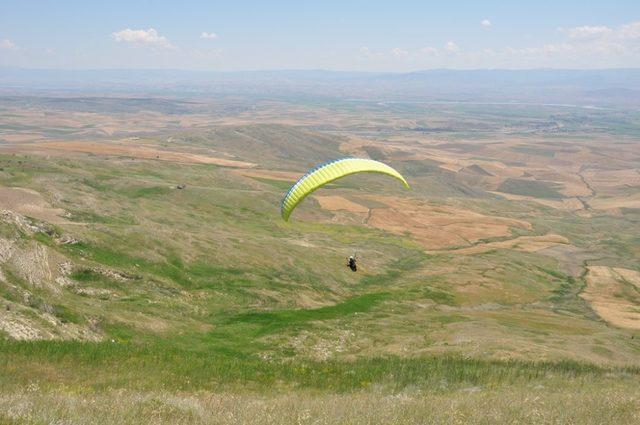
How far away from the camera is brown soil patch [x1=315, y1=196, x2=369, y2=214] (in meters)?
113

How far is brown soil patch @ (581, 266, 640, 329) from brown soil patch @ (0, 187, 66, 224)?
61744mm

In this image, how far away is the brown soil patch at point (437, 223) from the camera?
101 metres

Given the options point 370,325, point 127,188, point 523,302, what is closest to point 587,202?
point 523,302

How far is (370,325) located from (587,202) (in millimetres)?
157124

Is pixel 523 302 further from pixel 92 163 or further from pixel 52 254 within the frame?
pixel 92 163

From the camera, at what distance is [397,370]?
86.9 feet

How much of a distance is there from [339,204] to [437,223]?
68.1 ft

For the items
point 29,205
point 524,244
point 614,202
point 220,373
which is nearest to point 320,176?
point 220,373

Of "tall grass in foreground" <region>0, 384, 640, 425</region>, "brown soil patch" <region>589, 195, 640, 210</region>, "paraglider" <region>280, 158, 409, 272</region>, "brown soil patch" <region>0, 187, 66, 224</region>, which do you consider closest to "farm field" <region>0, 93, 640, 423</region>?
"tall grass in foreground" <region>0, 384, 640, 425</region>

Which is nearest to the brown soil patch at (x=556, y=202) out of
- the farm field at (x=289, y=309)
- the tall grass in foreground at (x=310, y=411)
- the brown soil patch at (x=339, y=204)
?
the farm field at (x=289, y=309)

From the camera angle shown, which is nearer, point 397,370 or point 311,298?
point 397,370

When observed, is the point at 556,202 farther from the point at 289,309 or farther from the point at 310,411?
the point at 310,411

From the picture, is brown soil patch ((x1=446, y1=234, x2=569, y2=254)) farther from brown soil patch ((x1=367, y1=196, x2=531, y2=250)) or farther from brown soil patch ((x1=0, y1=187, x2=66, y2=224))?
brown soil patch ((x1=0, y1=187, x2=66, y2=224))

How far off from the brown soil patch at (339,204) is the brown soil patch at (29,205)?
5789 cm
